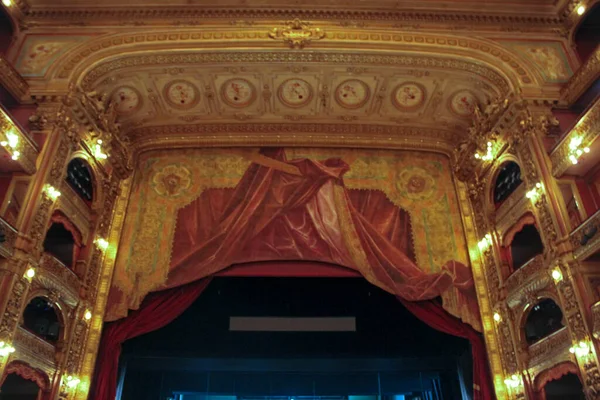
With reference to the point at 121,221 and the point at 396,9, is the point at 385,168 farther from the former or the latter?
the point at 121,221

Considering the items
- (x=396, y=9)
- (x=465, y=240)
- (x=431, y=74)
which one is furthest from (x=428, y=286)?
(x=396, y=9)

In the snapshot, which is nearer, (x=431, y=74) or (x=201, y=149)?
(x=431, y=74)

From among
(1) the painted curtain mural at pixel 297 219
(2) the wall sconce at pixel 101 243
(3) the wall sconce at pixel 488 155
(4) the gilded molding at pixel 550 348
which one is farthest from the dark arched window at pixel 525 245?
(2) the wall sconce at pixel 101 243

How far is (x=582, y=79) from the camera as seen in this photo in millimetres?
8805

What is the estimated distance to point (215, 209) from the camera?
11.1 m

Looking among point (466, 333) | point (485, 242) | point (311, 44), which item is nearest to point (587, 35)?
point (485, 242)

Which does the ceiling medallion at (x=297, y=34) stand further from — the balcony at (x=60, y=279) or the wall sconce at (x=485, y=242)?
the balcony at (x=60, y=279)

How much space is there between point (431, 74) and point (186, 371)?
9.59 metres

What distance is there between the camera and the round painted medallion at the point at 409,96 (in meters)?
11.3

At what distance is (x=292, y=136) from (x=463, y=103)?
4.31 metres

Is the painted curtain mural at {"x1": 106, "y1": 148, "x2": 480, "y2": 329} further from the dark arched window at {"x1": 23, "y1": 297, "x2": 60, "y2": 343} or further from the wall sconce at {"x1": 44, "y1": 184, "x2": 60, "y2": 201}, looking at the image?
the wall sconce at {"x1": 44, "y1": 184, "x2": 60, "y2": 201}

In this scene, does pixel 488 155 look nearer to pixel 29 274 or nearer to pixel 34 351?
pixel 29 274

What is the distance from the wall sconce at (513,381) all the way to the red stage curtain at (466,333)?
1.30 feet

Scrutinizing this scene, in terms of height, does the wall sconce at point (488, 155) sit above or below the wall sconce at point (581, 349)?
above
